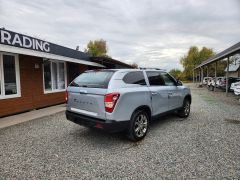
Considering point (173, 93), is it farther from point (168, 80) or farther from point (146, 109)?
point (146, 109)

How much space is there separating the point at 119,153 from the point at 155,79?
93.8 inches

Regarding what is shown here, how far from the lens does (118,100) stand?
3.52 metres

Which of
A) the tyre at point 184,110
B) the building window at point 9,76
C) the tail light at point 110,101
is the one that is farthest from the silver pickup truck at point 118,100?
the building window at point 9,76

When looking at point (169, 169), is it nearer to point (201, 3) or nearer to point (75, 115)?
point (75, 115)

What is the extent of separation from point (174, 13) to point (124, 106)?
9.63 meters

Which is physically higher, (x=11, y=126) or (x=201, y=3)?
(x=201, y=3)

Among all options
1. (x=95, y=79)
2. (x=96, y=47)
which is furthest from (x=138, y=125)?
(x=96, y=47)

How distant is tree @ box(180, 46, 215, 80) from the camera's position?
46.5 metres

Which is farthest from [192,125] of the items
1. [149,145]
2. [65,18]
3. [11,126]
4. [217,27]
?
[217,27]

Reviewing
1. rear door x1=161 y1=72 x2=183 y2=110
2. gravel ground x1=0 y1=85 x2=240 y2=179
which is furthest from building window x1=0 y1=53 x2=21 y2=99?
rear door x1=161 y1=72 x2=183 y2=110

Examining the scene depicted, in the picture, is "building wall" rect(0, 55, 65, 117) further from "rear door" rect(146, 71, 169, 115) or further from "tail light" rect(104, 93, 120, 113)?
"rear door" rect(146, 71, 169, 115)

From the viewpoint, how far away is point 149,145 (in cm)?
394

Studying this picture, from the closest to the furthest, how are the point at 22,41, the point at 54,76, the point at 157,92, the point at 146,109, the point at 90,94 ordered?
the point at 90,94 → the point at 146,109 → the point at 157,92 → the point at 22,41 → the point at 54,76

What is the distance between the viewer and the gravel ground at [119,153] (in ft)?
9.28
